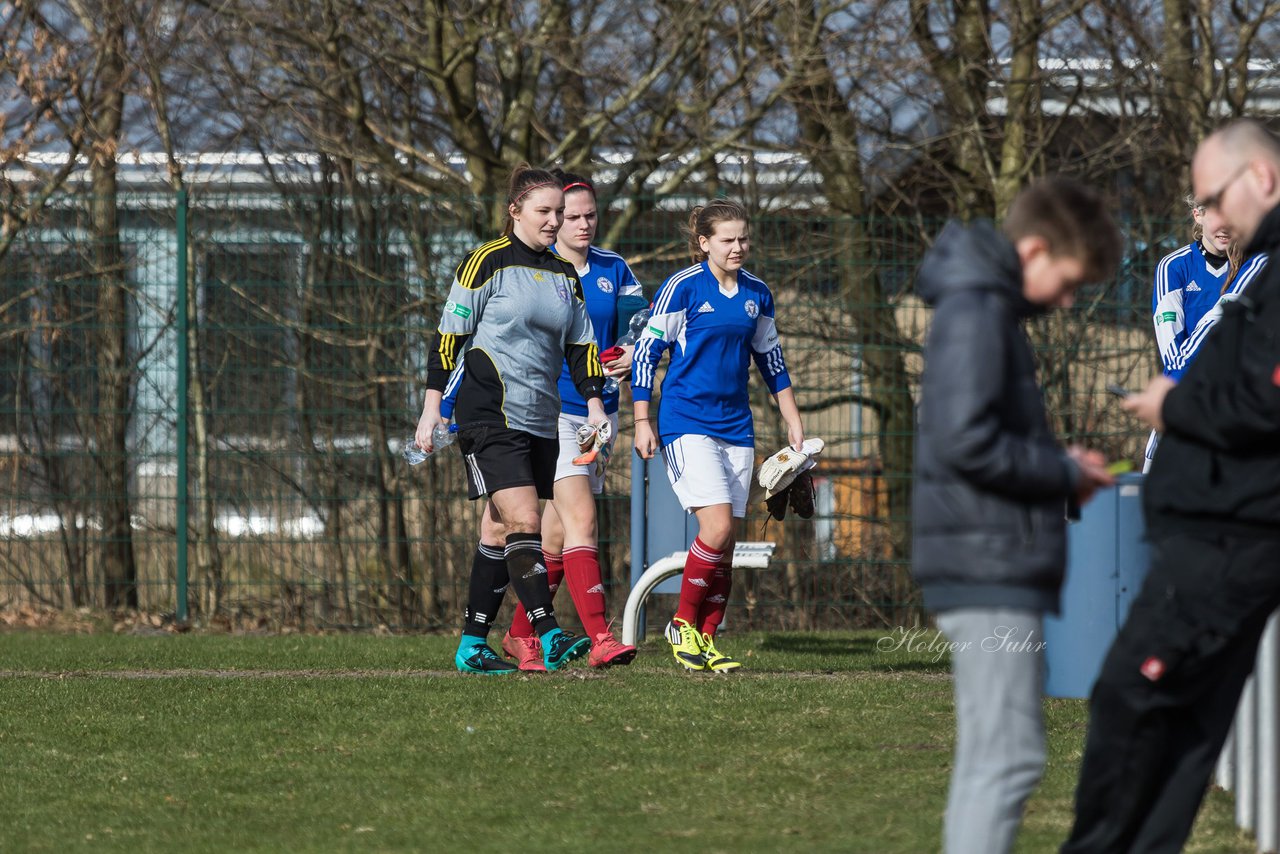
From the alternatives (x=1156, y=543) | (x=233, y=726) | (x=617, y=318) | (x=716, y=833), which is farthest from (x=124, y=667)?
(x=1156, y=543)

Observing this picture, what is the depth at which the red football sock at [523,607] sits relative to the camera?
25.0ft

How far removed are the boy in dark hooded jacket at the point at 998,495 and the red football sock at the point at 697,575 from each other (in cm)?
413

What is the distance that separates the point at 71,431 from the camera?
10.1 metres

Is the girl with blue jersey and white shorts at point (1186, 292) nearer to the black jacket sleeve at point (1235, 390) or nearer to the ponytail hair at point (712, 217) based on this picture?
the ponytail hair at point (712, 217)

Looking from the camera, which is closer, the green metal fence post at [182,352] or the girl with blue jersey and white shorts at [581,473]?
the girl with blue jersey and white shorts at [581,473]

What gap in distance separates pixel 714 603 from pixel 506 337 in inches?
67.0

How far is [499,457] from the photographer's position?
22.6 ft

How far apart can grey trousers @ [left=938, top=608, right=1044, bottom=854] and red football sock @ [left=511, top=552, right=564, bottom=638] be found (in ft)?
13.8

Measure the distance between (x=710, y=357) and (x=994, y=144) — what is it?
5871 mm

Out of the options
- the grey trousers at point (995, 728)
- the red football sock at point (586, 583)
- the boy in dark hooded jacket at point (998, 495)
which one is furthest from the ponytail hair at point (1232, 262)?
the grey trousers at point (995, 728)

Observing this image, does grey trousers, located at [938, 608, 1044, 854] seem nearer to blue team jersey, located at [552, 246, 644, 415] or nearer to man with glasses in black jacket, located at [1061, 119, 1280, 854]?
man with glasses in black jacket, located at [1061, 119, 1280, 854]

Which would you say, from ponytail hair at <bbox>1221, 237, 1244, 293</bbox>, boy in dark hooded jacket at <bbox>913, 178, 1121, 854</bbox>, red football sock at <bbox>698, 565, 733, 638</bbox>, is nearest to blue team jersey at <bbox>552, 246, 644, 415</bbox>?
red football sock at <bbox>698, 565, 733, 638</bbox>

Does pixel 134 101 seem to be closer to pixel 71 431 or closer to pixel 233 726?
pixel 71 431

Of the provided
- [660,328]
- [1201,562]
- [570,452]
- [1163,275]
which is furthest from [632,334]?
[1201,562]
